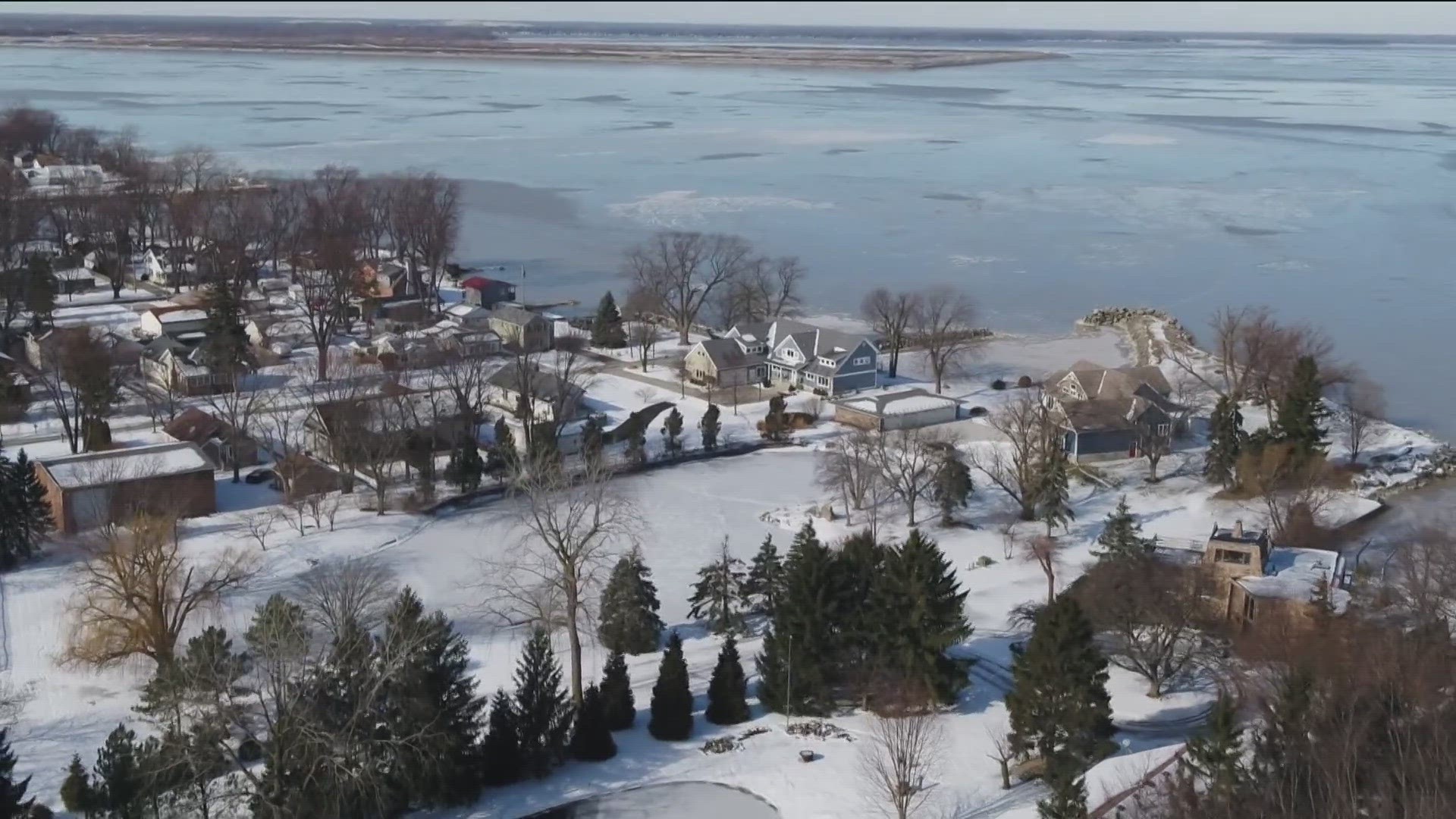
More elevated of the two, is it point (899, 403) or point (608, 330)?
point (608, 330)

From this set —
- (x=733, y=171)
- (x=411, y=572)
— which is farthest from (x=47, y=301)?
(x=733, y=171)

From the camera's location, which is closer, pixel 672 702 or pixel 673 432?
pixel 672 702

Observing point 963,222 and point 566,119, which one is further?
point 566,119

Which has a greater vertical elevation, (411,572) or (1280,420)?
(1280,420)

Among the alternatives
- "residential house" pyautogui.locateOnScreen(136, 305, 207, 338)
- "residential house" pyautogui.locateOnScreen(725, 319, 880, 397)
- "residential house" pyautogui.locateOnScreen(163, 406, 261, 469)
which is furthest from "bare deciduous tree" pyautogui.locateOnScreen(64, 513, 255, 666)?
"residential house" pyautogui.locateOnScreen(136, 305, 207, 338)

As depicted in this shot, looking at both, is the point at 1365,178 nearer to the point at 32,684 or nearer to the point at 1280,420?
the point at 1280,420

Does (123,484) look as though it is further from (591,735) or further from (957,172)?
(957,172)

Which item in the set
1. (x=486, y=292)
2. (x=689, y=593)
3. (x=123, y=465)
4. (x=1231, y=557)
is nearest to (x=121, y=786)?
(x=689, y=593)
